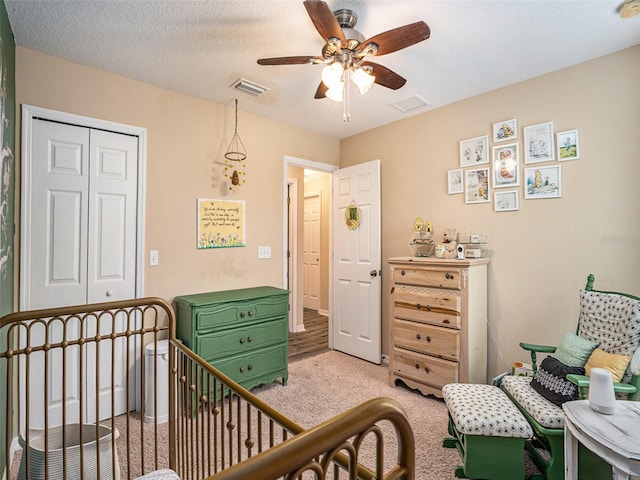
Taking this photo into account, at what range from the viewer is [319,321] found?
17.4 feet

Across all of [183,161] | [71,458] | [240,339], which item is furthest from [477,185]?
[71,458]

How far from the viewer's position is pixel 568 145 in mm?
2395

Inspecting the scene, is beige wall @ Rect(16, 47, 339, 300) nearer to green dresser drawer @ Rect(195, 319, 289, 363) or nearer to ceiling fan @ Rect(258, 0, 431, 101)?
green dresser drawer @ Rect(195, 319, 289, 363)

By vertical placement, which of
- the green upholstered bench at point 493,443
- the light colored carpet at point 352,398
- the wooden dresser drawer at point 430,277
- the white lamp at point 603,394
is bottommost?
the light colored carpet at point 352,398

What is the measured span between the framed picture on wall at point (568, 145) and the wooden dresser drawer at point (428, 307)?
1.31m

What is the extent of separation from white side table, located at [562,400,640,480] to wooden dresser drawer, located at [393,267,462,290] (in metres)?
1.11

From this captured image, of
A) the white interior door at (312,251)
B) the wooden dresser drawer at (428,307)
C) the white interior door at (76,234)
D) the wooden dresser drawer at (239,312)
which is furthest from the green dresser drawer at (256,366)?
the white interior door at (312,251)

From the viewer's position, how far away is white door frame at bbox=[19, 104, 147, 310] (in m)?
2.11

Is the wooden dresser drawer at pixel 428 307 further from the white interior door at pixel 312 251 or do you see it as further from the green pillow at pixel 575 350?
the white interior door at pixel 312 251

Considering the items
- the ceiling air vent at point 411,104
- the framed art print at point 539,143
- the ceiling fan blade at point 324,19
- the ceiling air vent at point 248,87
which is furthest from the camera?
the ceiling air vent at point 411,104

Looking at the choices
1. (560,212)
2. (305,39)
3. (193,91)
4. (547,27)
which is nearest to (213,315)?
(193,91)

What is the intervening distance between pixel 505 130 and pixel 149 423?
358cm

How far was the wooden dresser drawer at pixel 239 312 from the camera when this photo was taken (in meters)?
2.54

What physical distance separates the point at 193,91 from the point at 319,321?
3.77m
